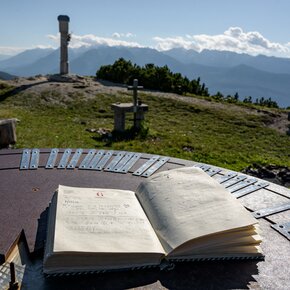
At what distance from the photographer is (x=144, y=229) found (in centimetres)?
162

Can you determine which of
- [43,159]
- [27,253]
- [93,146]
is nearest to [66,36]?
[93,146]

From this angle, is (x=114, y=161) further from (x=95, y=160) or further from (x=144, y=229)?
(x=144, y=229)

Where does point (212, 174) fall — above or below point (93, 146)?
above

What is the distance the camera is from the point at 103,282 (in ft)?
4.73

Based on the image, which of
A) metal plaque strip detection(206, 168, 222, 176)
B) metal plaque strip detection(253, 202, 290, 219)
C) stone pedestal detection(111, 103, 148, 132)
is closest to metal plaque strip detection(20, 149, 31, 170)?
metal plaque strip detection(206, 168, 222, 176)

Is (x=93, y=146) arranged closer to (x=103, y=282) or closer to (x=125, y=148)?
(x=125, y=148)

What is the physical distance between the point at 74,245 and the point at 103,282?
18 centimetres

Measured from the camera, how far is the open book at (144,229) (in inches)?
57.5

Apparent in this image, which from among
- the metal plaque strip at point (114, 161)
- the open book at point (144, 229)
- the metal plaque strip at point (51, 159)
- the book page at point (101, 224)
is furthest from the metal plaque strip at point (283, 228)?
the metal plaque strip at point (51, 159)

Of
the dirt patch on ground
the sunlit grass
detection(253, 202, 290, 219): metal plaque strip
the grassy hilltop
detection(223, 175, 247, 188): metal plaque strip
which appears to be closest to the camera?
detection(253, 202, 290, 219): metal plaque strip

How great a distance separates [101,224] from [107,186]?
755 millimetres

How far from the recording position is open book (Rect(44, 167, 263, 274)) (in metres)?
1.46

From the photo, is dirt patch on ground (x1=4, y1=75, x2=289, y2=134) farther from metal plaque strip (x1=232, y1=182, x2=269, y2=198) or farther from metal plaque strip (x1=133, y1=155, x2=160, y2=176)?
metal plaque strip (x1=232, y1=182, x2=269, y2=198)

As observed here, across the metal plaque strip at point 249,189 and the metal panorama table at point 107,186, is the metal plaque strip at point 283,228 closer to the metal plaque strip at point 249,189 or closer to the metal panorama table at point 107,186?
the metal panorama table at point 107,186
